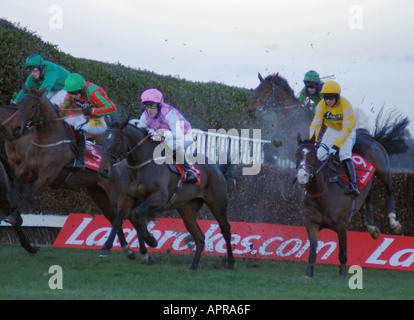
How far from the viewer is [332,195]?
796cm

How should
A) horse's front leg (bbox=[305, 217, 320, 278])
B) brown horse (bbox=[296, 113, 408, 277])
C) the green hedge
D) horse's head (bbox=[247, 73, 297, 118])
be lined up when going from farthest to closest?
horse's head (bbox=[247, 73, 297, 118]) → the green hedge → horse's front leg (bbox=[305, 217, 320, 278]) → brown horse (bbox=[296, 113, 408, 277])

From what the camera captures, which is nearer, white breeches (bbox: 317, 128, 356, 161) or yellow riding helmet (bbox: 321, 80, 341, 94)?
yellow riding helmet (bbox: 321, 80, 341, 94)

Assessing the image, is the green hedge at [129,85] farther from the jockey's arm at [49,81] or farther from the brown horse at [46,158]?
the brown horse at [46,158]

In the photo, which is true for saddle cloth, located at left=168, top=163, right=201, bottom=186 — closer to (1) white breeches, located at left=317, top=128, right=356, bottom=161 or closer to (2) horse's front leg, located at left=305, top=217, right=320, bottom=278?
(2) horse's front leg, located at left=305, top=217, right=320, bottom=278

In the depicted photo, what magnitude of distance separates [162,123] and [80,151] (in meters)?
1.33

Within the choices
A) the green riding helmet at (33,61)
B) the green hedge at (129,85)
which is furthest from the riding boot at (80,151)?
the green hedge at (129,85)

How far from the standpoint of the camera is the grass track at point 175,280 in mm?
6047

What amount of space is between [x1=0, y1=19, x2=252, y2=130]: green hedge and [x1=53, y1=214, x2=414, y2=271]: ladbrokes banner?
6.79 feet

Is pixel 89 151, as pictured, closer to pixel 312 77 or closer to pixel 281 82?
pixel 312 77

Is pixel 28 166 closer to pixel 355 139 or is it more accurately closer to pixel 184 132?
pixel 184 132

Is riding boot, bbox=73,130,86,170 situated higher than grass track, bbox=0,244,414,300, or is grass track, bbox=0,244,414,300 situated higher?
riding boot, bbox=73,130,86,170

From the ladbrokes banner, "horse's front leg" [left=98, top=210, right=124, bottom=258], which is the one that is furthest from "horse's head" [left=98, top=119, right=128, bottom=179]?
the ladbrokes banner

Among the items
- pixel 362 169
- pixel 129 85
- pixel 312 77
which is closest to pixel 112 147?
pixel 362 169

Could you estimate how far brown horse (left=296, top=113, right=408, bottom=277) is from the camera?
7488 millimetres
